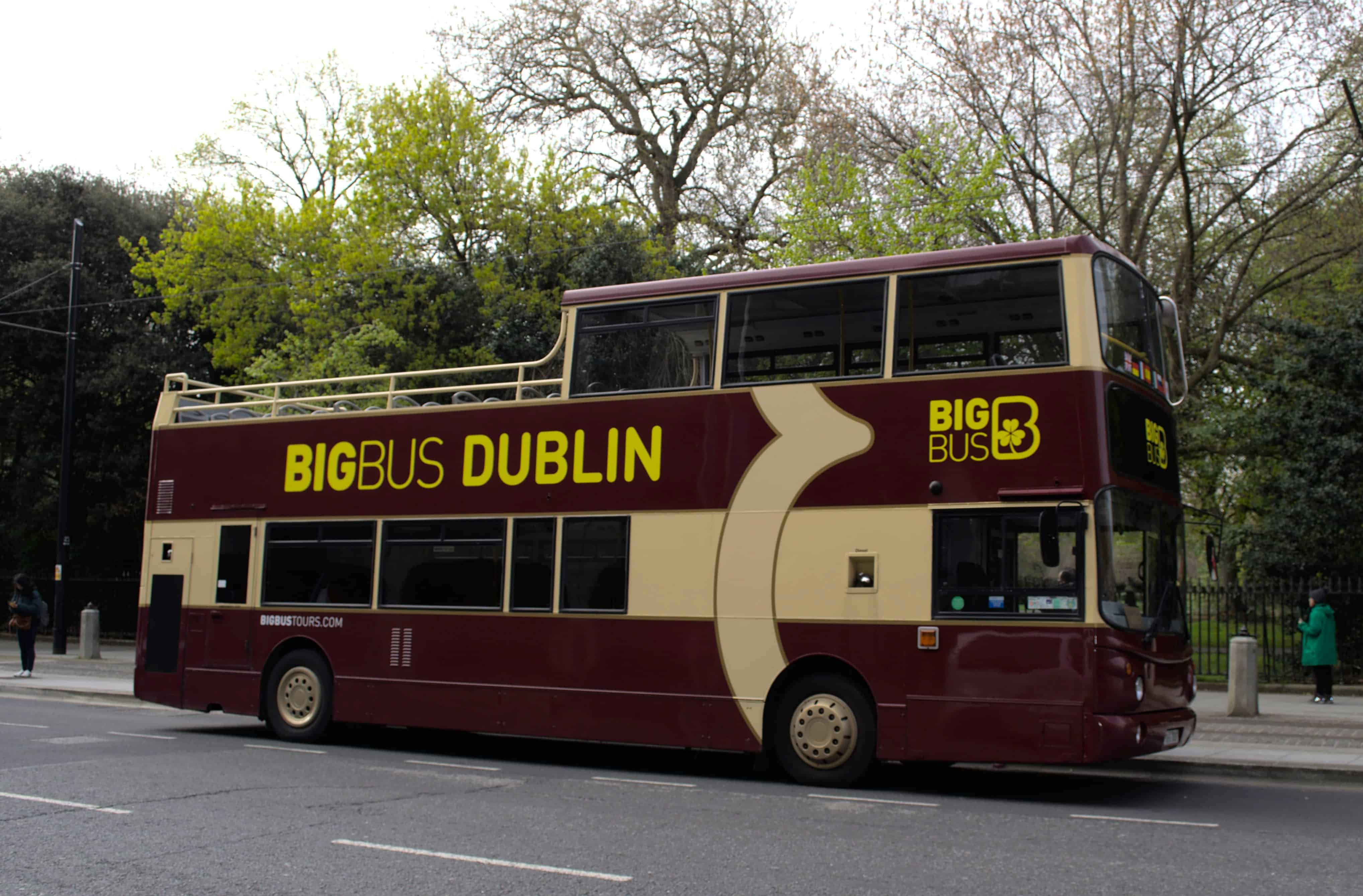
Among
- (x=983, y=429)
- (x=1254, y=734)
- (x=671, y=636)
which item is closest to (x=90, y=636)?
(x=671, y=636)

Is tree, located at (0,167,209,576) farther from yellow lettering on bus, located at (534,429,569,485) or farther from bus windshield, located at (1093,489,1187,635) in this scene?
bus windshield, located at (1093,489,1187,635)

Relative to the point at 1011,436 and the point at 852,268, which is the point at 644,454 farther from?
the point at 1011,436

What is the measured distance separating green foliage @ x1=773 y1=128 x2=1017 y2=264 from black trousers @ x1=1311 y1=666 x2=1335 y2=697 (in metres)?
9.27

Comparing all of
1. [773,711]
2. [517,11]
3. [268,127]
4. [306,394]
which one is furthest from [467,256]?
[773,711]

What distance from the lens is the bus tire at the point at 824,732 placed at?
10.5 metres

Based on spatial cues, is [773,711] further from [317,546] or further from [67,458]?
[67,458]

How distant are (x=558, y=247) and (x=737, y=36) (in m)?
10.2

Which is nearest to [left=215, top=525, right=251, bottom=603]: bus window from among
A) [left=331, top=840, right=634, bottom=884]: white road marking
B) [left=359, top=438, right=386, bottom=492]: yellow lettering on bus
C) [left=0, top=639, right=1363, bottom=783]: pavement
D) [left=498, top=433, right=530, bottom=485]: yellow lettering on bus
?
[left=359, top=438, right=386, bottom=492]: yellow lettering on bus

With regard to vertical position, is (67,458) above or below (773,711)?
above

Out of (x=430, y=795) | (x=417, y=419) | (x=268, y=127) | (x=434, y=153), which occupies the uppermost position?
(x=268, y=127)

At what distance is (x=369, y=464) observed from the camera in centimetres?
1348

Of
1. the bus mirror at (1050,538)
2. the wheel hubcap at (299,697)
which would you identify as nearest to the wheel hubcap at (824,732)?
the bus mirror at (1050,538)

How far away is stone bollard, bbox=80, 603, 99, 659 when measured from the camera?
25.8m

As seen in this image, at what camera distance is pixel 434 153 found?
29.2 metres
